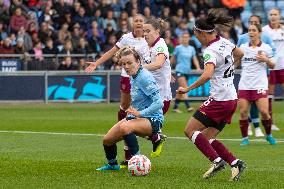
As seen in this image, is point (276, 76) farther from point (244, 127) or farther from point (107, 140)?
point (107, 140)

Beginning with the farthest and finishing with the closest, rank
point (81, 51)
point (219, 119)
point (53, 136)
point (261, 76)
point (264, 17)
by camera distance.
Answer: point (264, 17) < point (81, 51) < point (53, 136) < point (261, 76) < point (219, 119)

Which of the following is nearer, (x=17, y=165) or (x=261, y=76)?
(x=17, y=165)

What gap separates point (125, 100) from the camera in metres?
16.6

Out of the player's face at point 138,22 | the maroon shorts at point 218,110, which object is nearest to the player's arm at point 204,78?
Answer: the maroon shorts at point 218,110

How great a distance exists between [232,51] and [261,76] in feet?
17.4

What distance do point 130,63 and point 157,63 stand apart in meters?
1.85

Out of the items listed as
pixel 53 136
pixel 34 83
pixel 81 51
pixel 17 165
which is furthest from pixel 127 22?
pixel 17 165

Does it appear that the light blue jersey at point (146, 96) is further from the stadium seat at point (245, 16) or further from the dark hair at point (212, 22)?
the stadium seat at point (245, 16)

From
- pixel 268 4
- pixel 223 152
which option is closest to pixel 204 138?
pixel 223 152

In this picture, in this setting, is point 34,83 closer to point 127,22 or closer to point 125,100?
point 127,22

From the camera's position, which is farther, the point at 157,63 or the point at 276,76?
the point at 276,76

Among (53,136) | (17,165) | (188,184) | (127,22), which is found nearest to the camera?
(188,184)

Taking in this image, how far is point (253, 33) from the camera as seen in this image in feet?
56.8

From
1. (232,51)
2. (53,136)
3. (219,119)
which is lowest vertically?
(53,136)
